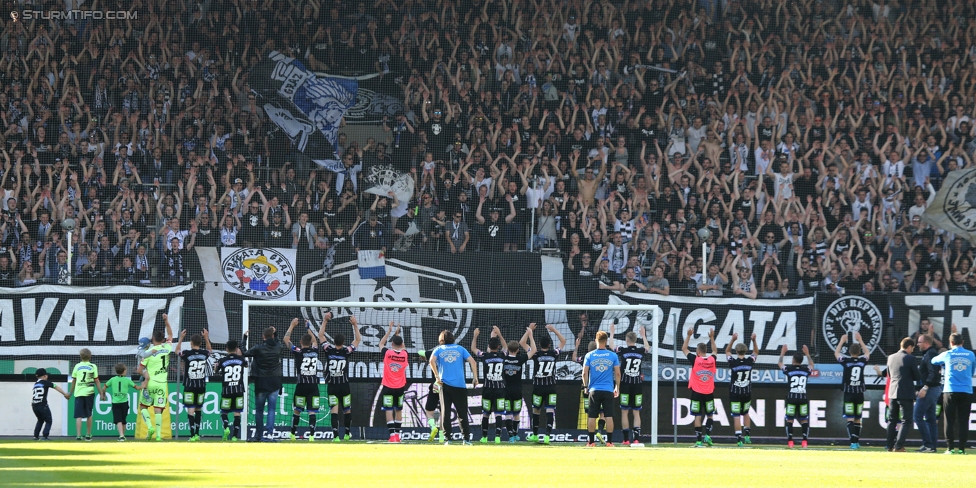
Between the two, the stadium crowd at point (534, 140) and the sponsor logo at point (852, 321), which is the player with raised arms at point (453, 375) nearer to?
the stadium crowd at point (534, 140)

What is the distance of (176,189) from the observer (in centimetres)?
2617

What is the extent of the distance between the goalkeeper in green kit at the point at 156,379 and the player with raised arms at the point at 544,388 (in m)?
6.35

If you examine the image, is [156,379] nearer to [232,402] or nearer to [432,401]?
[232,402]

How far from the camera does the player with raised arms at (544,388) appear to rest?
66.2 feet

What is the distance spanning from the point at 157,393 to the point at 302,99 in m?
10.6

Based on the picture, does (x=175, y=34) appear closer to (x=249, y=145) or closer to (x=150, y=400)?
(x=249, y=145)

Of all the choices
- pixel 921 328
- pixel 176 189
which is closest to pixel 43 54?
pixel 176 189

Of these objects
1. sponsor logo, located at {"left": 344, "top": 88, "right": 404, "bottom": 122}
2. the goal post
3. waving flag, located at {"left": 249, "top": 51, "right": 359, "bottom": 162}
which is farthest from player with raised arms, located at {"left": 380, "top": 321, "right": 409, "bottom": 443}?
sponsor logo, located at {"left": 344, "top": 88, "right": 404, "bottom": 122}

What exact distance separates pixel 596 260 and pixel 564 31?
774 cm

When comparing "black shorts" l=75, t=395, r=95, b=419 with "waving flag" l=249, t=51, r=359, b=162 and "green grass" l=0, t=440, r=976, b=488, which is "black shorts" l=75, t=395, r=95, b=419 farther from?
"waving flag" l=249, t=51, r=359, b=162

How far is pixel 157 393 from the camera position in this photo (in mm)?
20375

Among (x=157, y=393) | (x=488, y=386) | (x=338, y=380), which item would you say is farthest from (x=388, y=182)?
(x=157, y=393)

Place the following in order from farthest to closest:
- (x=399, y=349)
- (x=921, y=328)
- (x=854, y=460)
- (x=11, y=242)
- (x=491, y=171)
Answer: (x=491, y=171)
(x=11, y=242)
(x=921, y=328)
(x=399, y=349)
(x=854, y=460)

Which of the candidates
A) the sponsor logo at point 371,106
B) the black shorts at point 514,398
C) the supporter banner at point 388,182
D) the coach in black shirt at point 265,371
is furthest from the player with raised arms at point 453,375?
the sponsor logo at point 371,106
